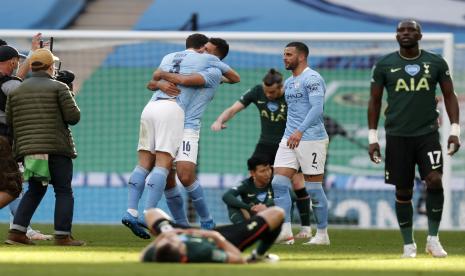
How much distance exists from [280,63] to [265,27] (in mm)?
2431

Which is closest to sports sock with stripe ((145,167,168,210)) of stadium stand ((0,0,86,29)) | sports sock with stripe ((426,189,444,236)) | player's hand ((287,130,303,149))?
player's hand ((287,130,303,149))

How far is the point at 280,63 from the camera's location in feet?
70.2

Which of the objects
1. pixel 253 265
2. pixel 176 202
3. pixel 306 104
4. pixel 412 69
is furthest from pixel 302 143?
pixel 253 265

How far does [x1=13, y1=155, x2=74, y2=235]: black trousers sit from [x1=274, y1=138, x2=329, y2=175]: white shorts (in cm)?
238

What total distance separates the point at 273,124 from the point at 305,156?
4.95 feet

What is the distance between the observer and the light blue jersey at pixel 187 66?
12.5m

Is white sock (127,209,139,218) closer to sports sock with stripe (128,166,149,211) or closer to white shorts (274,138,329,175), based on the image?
sports sock with stripe (128,166,149,211)

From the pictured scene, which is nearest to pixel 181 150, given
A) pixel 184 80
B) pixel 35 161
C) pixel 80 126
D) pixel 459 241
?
pixel 184 80

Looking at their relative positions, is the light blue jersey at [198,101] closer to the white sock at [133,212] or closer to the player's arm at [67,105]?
the white sock at [133,212]

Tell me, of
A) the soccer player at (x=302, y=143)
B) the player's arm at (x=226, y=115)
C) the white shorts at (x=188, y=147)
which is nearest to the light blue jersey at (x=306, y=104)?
the soccer player at (x=302, y=143)

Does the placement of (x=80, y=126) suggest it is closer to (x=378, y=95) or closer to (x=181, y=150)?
(x=181, y=150)

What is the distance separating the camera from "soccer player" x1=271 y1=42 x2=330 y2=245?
12.9 meters

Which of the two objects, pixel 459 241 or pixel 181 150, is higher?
pixel 181 150

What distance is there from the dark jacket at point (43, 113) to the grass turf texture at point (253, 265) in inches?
35.0
